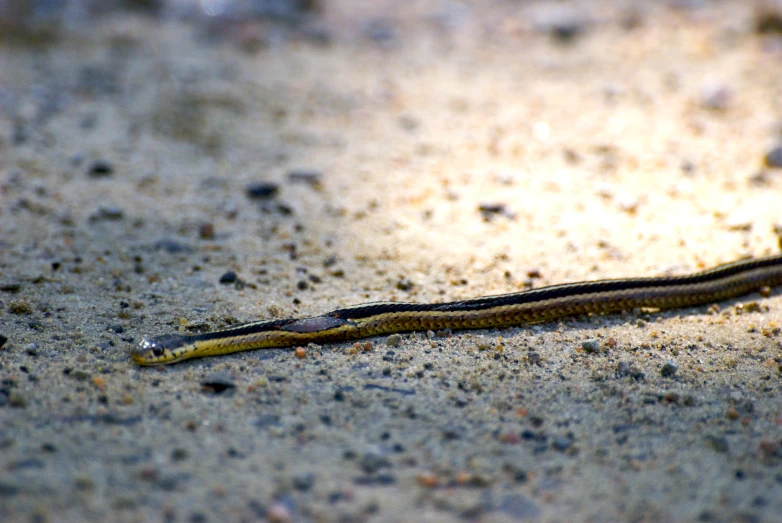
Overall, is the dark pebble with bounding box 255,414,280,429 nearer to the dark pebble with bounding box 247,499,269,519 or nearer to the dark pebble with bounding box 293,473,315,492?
the dark pebble with bounding box 293,473,315,492

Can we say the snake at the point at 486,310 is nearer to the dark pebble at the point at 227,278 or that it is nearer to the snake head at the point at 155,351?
the snake head at the point at 155,351

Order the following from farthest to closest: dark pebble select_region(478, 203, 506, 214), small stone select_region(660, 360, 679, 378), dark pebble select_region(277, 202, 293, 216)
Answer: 1. dark pebble select_region(478, 203, 506, 214)
2. dark pebble select_region(277, 202, 293, 216)
3. small stone select_region(660, 360, 679, 378)

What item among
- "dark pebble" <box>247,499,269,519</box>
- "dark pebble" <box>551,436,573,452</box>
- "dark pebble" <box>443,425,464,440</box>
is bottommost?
"dark pebble" <box>247,499,269,519</box>

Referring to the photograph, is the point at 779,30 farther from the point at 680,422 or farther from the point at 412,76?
the point at 680,422

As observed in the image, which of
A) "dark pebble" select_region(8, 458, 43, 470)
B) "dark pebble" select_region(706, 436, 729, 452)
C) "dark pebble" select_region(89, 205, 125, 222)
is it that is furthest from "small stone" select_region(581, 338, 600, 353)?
"dark pebble" select_region(89, 205, 125, 222)

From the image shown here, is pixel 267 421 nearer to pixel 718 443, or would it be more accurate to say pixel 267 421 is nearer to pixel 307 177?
pixel 718 443

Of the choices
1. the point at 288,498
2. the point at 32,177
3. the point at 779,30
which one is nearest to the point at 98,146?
the point at 32,177

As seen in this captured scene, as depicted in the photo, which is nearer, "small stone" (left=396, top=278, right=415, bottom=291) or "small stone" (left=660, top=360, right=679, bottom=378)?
"small stone" (left=660, top=360, right=679, bottom=378)
